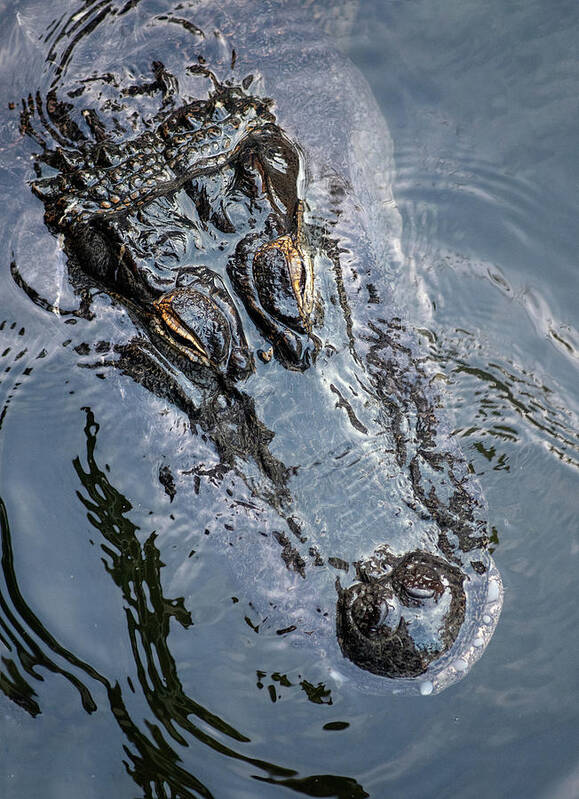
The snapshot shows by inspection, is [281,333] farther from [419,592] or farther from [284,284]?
[419,592]

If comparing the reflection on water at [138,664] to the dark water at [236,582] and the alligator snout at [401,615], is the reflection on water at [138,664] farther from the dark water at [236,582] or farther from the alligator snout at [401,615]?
the alligator snout at [401,615]

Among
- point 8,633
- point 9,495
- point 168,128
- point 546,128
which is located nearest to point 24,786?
point 8,633

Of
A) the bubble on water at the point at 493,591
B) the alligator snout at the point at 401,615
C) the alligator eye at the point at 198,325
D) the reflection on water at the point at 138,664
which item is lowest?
the reflection on water at the point at 138,664

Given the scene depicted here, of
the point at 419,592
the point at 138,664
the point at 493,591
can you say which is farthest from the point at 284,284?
the point at 138,664

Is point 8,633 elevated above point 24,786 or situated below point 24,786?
above

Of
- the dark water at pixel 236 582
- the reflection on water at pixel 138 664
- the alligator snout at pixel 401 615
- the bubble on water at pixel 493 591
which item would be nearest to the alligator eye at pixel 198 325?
the dark water at pixel 236 582

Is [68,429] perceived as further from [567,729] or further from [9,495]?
[567,729]

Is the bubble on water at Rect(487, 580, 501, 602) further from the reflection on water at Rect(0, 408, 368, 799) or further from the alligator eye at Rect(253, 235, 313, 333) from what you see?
the alligator eye at Rect(253, 235, 313, 333)
